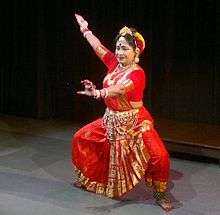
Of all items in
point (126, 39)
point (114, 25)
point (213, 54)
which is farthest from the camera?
point (114, 25)

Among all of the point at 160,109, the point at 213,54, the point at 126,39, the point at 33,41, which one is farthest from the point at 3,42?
the point at 126,39

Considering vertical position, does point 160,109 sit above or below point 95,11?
below

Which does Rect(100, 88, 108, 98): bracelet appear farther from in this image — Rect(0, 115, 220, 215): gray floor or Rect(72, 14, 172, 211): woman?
Rect(0, 115, 220, 215): gray floor

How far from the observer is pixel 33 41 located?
6859 millimetres

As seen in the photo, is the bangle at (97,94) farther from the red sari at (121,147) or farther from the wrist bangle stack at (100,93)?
the red sari at (121,147)

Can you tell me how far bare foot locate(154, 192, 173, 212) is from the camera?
4.23 meters

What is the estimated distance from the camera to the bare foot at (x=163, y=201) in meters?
4.23

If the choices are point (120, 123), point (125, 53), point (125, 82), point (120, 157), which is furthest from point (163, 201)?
point (125, 53)

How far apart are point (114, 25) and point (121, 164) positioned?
2.31m

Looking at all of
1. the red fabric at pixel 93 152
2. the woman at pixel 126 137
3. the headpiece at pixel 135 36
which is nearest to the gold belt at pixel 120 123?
the woman at pixel 126 137

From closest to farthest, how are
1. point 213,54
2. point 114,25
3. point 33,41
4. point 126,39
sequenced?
point 126,39 < point 213,54 < point 114,25 < point 33,41

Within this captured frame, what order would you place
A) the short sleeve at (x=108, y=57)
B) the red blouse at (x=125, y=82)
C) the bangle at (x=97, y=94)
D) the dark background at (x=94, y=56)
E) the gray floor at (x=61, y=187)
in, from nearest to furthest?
Answer: 1. the bangle at (x=97, y=94)
2. the red blouse at (x=125, y=82)
3. the gray floor at (x=61, y=187)
4. the short sleeve at (x=108, y=57)
5. the dark background at (x=94, y=56)

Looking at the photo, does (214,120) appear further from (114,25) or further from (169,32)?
(114,25)

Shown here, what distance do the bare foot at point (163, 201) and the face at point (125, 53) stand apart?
2.98 feet
